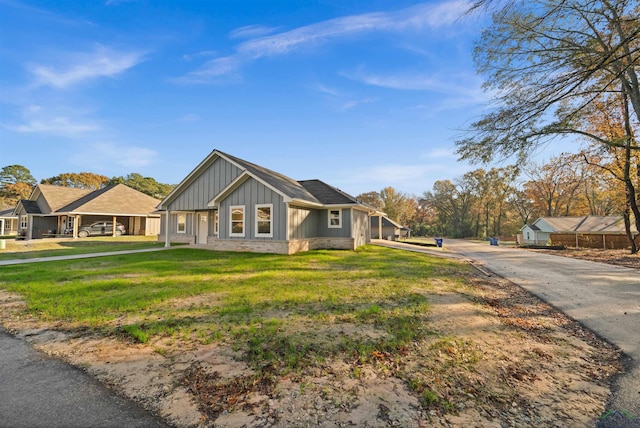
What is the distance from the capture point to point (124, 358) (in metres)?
3.22

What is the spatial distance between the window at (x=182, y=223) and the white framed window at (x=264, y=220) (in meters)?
8.99

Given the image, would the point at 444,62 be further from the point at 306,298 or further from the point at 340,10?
the point at 306,298

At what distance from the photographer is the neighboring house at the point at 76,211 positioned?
24.7m

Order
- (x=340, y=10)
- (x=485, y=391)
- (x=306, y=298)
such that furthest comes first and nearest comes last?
(x=340, y=10) → (x=306, y=298) → (x=485, y=391)

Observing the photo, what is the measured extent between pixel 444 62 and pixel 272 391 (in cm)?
1023

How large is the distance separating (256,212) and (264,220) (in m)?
0.62

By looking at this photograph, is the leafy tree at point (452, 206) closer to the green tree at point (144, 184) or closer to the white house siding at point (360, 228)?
the white house siding at point (360, 228)

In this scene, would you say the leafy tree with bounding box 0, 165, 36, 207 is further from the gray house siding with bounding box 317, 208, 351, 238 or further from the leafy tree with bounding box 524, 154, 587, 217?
the leafy tree with bounding box 524, 154, 587, 217

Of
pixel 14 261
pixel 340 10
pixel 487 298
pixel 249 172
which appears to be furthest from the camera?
pixel 249 172

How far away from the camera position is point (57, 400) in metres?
2.46

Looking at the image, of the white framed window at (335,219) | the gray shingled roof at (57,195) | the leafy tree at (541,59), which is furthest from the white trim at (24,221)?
the leafy tree at (541,59)

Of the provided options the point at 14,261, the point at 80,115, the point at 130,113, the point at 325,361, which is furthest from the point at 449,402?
the point at 80,115

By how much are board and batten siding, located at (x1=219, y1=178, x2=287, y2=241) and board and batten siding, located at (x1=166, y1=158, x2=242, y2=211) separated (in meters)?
2.12

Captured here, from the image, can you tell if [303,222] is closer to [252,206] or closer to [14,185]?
[252,206]
